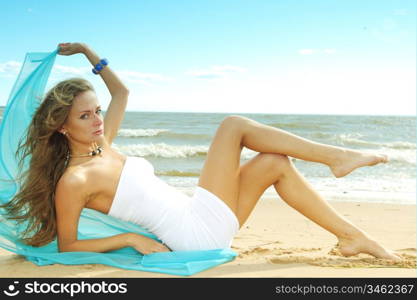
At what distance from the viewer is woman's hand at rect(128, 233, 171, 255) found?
3.23m

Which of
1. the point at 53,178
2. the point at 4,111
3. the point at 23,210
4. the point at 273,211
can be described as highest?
the point at 4,111

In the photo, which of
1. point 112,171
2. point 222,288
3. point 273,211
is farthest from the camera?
point 273,211

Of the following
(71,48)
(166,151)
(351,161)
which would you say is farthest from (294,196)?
(166,151)

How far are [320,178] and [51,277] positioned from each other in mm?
7575

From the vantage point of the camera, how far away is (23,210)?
3.35 meters

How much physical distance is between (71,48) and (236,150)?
1675mm

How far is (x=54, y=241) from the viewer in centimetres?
354

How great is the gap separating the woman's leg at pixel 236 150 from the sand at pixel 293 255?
1.81 feet

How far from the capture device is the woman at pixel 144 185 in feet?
10.3

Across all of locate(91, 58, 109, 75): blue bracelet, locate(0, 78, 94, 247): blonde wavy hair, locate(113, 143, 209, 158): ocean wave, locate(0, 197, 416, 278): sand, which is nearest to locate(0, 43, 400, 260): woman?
locate(0, 78, 94, 247): blonde wavy hair

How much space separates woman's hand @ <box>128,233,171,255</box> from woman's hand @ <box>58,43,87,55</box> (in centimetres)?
165

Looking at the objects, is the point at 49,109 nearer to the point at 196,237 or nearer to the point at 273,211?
the point at 196,237

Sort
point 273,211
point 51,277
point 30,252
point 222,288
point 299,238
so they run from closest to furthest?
point 222,288
point 51,277
point 30,252
point 299,238
point 273,211

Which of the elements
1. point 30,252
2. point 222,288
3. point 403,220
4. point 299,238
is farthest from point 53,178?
point 403,220
